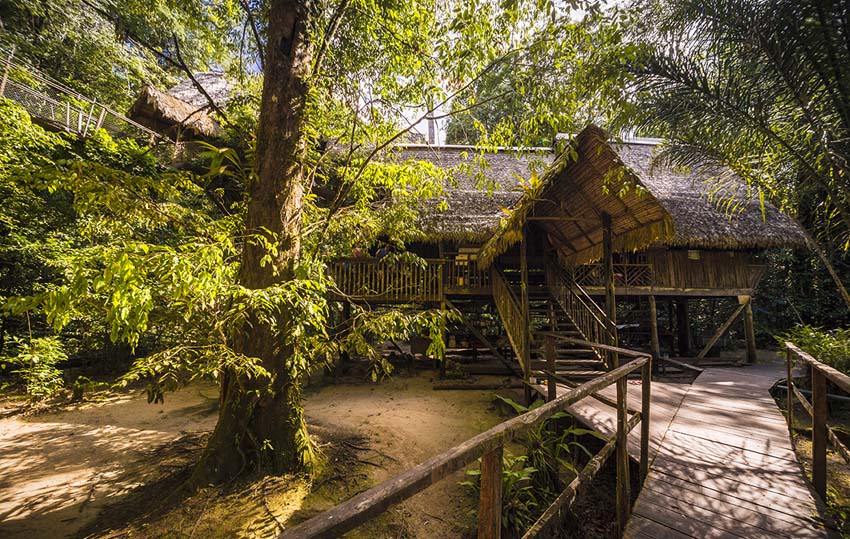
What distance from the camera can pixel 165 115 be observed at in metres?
10.2

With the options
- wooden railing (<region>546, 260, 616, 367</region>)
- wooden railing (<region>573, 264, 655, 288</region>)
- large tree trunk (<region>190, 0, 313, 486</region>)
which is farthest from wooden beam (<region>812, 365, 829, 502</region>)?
wooden railing (<region>573, 264, 655, 288</region>)

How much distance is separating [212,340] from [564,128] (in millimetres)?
4061

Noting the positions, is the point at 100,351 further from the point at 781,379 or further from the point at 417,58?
the point at 781,379

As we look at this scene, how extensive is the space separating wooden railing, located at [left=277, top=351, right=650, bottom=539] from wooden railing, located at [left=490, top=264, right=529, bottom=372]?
364 cm

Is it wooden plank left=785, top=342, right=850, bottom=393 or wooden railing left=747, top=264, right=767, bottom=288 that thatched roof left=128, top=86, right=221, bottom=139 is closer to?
wooden plank left=785, top=342, right=850, bottom=393

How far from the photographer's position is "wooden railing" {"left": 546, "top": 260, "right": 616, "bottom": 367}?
684cm

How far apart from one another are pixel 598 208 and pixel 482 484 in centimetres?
544

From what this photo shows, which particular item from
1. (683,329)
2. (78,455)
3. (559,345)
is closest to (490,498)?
(78,455)

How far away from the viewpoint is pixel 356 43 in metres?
4.45

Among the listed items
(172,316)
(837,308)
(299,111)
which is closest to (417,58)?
(299,111)

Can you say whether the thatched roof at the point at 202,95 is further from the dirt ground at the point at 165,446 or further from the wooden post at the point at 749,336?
the wooden post at the point at 749,336

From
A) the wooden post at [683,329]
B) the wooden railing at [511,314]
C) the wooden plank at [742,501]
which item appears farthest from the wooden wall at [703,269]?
the wooden plank at [742,501]

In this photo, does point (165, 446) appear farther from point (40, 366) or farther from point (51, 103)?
point (51, 103)

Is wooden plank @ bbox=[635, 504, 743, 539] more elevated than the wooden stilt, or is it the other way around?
the wooden stilt
